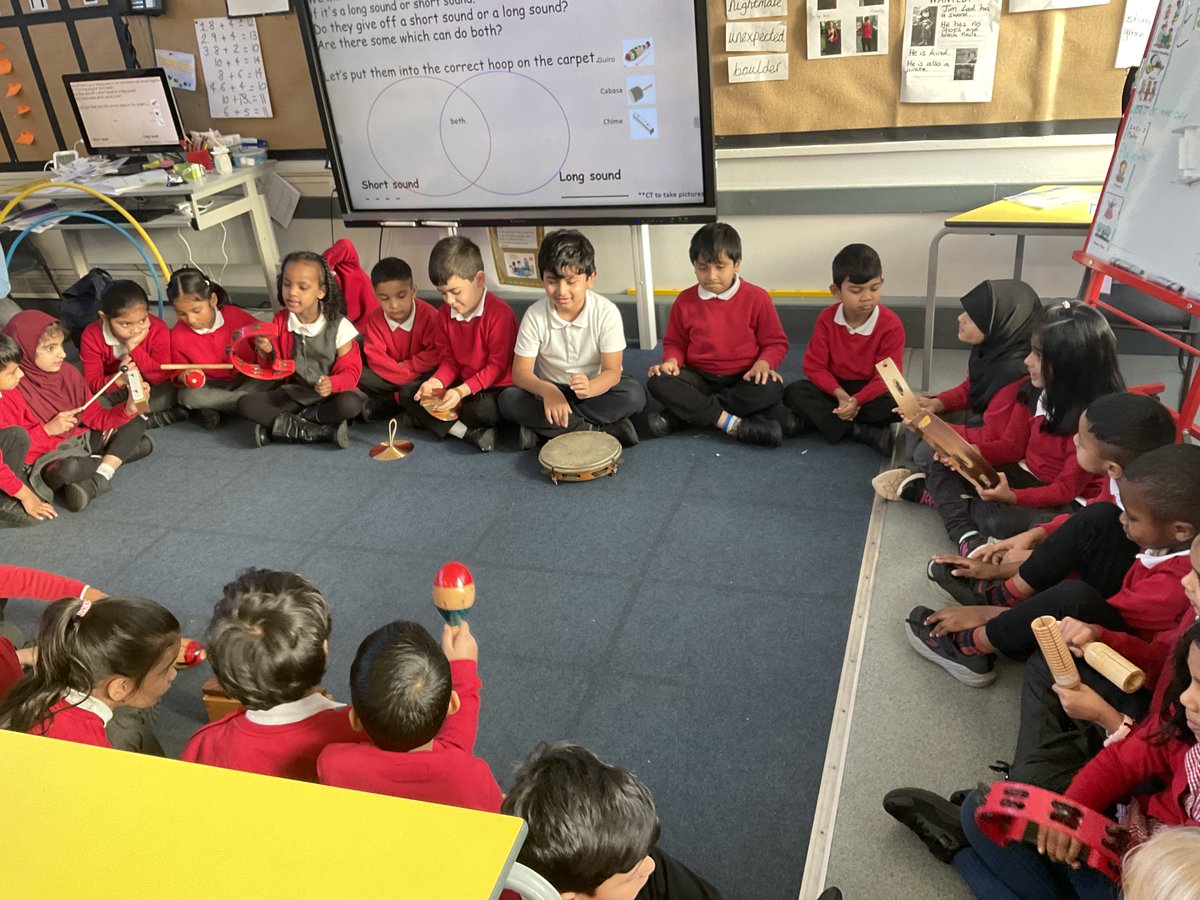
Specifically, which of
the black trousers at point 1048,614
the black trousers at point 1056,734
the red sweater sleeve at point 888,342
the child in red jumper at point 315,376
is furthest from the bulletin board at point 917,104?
the black trousers at point 1056,734

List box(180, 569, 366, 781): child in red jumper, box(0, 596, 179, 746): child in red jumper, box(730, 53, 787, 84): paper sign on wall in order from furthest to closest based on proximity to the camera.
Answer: box(730, 53, 787, 84): paper sign on wall < box(0, 596, 179, 746): child in red jumper < box(180, 569, 366, 781): child in red jumper

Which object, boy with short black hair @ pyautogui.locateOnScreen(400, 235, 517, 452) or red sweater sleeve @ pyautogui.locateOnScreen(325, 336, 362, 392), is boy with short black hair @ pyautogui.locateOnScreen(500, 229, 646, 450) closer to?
boy with short black hair @ pyautogui.locateOnScreen(400, 235, 517, 452)

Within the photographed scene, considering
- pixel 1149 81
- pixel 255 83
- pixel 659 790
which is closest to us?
pixel 659 790

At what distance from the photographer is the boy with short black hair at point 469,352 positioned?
124 inches

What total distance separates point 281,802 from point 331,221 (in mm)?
3927

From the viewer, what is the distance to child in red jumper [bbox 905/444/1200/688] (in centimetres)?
154

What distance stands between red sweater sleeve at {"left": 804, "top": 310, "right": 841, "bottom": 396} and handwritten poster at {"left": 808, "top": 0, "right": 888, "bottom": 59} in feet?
3.32

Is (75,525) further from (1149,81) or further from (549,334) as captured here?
(1149,81)

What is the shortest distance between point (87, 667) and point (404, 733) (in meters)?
0.68

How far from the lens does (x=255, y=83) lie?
4.03 m

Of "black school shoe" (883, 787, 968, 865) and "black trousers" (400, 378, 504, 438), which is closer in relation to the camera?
"black school shoe" (883, 787, 968, 865)

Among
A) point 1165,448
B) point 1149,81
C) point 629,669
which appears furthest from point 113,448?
point 1149,81

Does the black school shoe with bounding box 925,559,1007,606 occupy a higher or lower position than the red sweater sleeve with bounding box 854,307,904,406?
lower

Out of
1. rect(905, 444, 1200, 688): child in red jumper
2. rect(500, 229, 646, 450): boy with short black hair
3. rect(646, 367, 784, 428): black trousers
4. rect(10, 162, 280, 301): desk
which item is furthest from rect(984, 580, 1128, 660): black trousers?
rect(10, 162, 280, 301): desk
